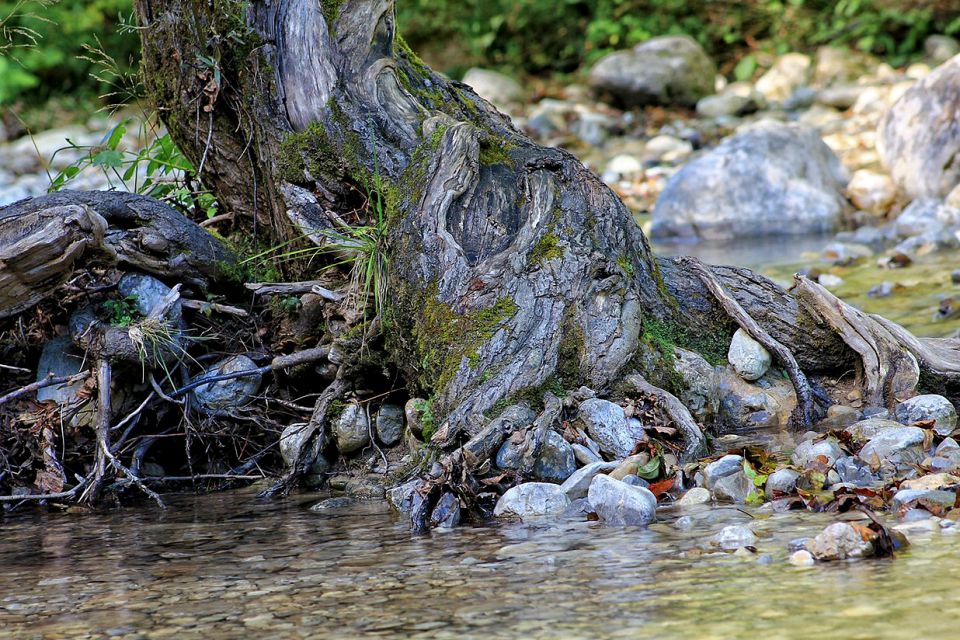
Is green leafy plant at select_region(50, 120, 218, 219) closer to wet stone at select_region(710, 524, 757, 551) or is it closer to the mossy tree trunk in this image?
the mossy tree trunk

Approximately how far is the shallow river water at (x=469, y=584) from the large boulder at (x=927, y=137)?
8601 mm


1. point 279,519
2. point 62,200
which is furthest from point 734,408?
point 62,200

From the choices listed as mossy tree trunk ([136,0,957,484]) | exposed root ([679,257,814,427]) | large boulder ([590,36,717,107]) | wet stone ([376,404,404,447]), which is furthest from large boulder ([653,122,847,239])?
wet stone ([376,404,404,447])

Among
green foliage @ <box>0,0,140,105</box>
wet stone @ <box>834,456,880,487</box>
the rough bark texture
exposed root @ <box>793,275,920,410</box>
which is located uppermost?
green foliage @ <box>0,0,140,105</box>

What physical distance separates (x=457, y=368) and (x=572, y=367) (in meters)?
0.48

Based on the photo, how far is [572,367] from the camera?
169 inches

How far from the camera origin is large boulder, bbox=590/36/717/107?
15711mm

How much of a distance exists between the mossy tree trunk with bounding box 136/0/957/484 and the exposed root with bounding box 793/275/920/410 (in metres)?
0.02

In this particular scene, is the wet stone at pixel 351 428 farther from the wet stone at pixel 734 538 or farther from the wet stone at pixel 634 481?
the wet stone at pixel 734 538

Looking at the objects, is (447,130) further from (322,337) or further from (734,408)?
(734,408)

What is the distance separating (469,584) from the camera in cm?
295

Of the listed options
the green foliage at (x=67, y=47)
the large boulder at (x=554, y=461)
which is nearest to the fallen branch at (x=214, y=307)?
the large boulder at (x=554, y=461)

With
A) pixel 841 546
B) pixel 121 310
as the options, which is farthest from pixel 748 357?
pixel 121 310

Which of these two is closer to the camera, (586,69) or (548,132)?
(548,132)
